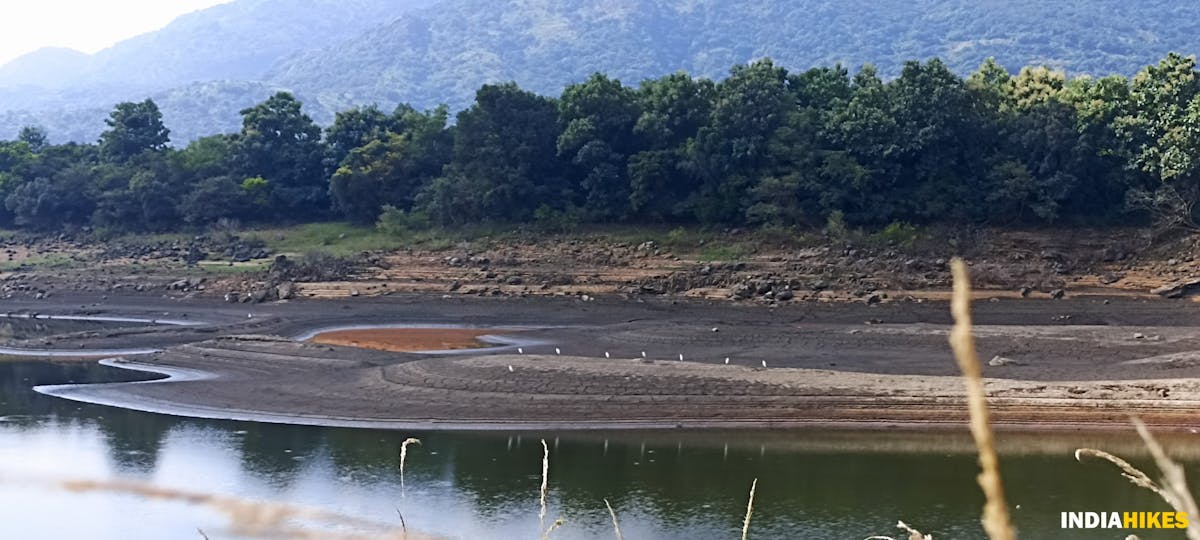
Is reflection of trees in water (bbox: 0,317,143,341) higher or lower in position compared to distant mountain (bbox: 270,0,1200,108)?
lower

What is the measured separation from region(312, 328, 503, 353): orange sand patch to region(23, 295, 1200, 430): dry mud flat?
1221 mm

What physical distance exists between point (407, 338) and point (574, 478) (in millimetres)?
15935

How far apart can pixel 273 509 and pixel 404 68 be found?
187 meters

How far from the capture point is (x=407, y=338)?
3812 centimetres

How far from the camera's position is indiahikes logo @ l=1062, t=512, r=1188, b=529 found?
18.3m

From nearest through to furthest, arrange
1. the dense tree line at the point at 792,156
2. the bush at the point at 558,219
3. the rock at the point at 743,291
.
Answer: the rock at the point at 743,291
the dense tree line at the point at 792,156
the bush at the point at 558,219

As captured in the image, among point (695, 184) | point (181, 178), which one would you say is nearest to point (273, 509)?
point (695, 184)

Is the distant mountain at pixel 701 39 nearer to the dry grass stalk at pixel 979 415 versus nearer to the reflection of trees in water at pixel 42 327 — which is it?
the reflection of trees in water at pixel 42 327

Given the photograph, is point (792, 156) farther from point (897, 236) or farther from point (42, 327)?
point (42, 327)

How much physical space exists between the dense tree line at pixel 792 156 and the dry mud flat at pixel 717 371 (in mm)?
7888

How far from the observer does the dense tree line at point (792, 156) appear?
140 ft

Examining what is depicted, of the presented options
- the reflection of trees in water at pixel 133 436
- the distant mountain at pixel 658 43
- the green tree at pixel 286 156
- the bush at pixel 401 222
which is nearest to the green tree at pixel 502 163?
the bush at pixel 401 222

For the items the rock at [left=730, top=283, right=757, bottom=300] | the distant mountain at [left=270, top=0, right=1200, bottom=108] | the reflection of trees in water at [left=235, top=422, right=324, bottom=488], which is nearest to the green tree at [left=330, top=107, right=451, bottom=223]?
the rock at [left=730, top=283, right=757, bottom=300]

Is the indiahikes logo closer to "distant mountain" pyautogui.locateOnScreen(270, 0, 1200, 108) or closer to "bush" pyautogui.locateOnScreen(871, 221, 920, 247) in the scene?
"bush" pyautogui.locateOnScreen(871, 221, 920, 247)
